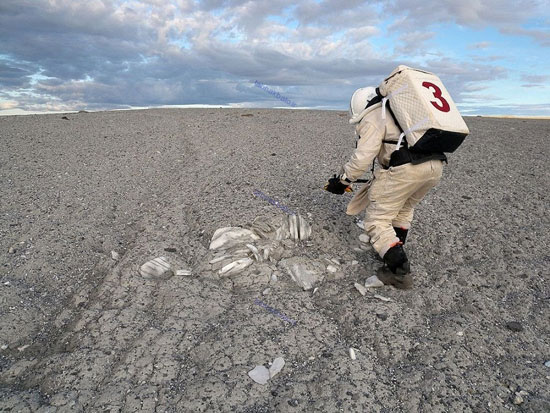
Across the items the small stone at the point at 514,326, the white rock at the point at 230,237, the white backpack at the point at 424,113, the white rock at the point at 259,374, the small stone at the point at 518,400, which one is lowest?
the small stone at the point at 518,400

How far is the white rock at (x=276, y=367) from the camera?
2.98m

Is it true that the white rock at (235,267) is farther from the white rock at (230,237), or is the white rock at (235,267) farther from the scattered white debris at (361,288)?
the scattered white debris at (361,288)

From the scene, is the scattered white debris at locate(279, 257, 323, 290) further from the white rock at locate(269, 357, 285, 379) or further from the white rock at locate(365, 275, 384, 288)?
the white rock at locate(269, 357, 285, 379)

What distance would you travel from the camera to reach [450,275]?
4355 mm

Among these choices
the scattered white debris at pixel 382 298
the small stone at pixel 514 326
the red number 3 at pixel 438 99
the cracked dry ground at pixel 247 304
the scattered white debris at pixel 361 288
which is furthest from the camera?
the scattered white debris at pixel 361 288

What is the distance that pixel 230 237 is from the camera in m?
4.66

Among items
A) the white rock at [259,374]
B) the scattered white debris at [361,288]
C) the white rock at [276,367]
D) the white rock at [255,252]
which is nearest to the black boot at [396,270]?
the scattered white debris at [361,288]

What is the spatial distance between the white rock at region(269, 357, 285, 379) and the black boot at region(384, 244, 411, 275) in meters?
1.52

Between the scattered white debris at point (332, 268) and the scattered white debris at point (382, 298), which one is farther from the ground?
the scattered white debris at point (332, 268)

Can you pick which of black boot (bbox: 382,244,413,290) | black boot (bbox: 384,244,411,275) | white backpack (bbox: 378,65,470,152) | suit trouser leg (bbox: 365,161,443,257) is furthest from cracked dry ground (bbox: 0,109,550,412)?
white backpack (bbox: 378,65,470,152)

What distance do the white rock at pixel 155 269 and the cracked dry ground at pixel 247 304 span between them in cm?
11

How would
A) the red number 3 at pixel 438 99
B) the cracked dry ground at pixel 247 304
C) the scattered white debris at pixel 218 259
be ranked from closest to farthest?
1. the cracked dry ground at pixel 247 304
2. the red number 3 at pixel 438 99
3. the scattered white debris at pixel 218 259

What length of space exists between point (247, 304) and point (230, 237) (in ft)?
3.43

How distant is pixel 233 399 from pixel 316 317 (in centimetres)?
112
